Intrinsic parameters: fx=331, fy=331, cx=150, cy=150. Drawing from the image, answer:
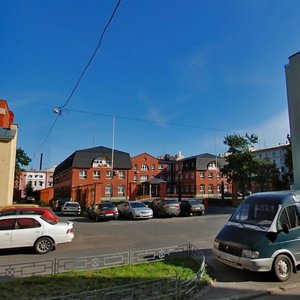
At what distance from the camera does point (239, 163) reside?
140 feet

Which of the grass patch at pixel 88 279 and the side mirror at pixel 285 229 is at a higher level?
the side mirror at pixel 285 229

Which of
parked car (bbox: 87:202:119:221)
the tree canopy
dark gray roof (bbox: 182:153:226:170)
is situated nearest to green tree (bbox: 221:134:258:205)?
the tree canopy

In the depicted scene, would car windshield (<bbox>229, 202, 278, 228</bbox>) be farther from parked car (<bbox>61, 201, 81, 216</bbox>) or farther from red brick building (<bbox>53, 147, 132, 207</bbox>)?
red brick building (<bbox>53, 147, 132, 207</bbox>)

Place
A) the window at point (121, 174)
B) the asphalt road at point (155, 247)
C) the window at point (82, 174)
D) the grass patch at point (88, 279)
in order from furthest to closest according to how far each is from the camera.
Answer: the window at point (121, 174) → the window at point (82, 174) → the asphalt road at point (155, 247) → the grass patch at point (88, 279)

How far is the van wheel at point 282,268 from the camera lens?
7879 millimetres

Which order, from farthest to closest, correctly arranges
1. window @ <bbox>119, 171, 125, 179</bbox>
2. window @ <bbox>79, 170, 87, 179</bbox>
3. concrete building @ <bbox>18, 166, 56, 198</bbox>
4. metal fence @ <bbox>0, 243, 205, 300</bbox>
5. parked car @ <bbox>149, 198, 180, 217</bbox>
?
concrete building @ <bbox>18, 166, 56, 198</bbox> < window @ <bbox>119, 171, 125, 179</bbox> < window @ <bbox>79, 170, 87, 179</bbox> < parked car @ <bbox>149, 198, 180, 217</bbox> < metal fence @ <bbox>0, 243, 205, 300</bbox>

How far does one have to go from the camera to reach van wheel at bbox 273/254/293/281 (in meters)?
7.88

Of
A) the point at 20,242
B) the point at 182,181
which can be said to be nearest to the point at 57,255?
the point at 20,242

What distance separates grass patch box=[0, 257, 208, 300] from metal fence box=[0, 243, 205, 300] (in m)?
0.33

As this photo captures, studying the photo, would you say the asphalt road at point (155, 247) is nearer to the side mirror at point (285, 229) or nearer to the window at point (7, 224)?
the window at point (7, 224)

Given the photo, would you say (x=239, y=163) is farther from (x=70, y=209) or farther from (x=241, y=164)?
(x=70, y=209)

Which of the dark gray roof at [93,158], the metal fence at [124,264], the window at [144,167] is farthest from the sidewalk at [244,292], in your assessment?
the window at [144,167]

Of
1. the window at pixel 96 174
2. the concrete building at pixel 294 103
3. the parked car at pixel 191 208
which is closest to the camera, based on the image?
the concrete building at pixel 294 103

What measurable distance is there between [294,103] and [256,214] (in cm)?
477
